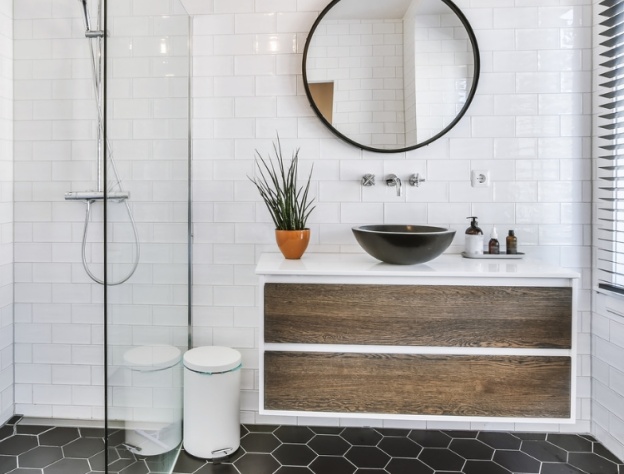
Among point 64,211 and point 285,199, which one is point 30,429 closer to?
point 64,211

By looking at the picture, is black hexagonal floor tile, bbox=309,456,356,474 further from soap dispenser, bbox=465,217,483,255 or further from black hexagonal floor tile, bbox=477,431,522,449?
soap dispenser, bbox=465,217,483,255

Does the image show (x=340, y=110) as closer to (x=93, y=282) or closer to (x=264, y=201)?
(x=264, y=201)

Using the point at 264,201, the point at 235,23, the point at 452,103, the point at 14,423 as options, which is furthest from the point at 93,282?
the point at 452,103

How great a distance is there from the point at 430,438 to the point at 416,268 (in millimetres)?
983

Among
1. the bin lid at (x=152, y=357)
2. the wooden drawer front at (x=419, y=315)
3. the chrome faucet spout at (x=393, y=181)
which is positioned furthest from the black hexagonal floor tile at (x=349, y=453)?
the chrome faucet spout at (x=393, y=181)

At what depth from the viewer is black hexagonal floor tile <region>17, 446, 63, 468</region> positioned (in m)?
1.92

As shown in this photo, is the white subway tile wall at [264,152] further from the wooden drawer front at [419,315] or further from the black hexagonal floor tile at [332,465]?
the wooden drawer front at [419,315]

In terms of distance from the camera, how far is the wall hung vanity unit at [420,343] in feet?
5.48

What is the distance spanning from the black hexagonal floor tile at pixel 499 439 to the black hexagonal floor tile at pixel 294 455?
872 mm

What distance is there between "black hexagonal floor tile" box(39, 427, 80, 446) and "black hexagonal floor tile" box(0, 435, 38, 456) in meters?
0.04

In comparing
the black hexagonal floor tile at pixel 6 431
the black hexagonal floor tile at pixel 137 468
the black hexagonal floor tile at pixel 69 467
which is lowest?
the black hexagonal floor tile at pixel 69 467

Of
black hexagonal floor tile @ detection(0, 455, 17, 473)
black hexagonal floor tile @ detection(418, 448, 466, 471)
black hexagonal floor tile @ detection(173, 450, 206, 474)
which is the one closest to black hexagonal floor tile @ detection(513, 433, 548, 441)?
black hexagonal floor tile @ detection(418, 448, 466, 471)

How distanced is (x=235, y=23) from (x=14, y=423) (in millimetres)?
2397

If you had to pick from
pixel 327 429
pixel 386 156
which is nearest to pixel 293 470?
pixel 327 429
